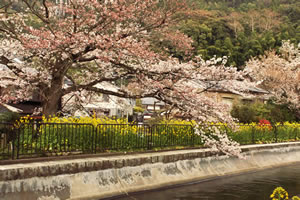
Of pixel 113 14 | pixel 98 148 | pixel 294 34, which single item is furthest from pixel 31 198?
pixel 294 34

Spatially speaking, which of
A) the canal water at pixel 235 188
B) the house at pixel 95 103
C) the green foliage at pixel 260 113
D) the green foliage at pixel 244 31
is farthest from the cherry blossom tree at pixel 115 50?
the green foliage at pixel 244 31

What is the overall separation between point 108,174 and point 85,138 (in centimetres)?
177

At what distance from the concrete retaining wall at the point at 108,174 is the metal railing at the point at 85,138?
0.81 m

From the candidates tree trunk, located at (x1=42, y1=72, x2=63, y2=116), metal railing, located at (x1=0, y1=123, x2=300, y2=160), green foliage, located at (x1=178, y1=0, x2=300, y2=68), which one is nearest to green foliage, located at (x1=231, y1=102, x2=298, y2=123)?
metal railing, located at (x1=0, y1=123, x2=300, y2=160)

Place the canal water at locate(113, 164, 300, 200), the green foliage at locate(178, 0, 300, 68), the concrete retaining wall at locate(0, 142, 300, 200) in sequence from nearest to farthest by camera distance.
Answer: the concrete retaining wall at locate(0, 142, 300, 200) → the canal water at locate(113, 164, 300, 200) → the green foliage at locate(178, 0, 300, 68)

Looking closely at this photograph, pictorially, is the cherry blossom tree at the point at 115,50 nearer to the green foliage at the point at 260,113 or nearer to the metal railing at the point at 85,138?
the metal railing at the point at 85,138

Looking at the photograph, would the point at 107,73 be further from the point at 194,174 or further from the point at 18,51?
the point at 194,174

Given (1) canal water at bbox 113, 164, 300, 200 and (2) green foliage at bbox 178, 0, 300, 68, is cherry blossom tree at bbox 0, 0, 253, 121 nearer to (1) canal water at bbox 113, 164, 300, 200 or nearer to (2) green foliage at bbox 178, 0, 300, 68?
(1) canal water at bbox 113, 164, 300, 200

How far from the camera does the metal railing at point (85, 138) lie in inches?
414

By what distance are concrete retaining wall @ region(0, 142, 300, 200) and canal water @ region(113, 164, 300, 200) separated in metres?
0.57

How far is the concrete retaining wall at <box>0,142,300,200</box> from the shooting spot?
357 inches

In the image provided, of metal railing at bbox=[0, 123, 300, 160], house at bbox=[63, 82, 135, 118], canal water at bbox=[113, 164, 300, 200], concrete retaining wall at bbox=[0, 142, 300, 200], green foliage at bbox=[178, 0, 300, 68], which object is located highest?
green foliage at bbox=[178, 0, 300, 68]

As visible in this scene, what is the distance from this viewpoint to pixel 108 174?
449 inches

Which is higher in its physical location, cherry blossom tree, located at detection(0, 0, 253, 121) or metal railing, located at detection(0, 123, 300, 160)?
cherry blossom tree, located at detection(0, 0, 253, 121)
